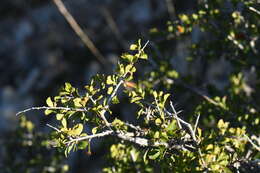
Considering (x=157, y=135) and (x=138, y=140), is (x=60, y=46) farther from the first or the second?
(x=157, y=135)

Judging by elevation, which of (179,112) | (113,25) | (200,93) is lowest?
(179,112)

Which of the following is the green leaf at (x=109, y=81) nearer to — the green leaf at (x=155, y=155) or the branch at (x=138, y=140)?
the branch at (x=138, y=140)

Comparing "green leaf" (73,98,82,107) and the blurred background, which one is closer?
"green leaf" (73,98,82,107)

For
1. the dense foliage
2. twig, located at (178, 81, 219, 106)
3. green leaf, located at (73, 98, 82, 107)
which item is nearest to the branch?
the dense foliage

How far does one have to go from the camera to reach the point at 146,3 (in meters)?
7.53

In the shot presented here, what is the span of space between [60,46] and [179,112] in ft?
20.2

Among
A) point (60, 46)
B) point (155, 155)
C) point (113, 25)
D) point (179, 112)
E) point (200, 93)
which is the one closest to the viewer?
point (155, 155)

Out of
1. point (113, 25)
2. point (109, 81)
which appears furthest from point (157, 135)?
point (113, 25)

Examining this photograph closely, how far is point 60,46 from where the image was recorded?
26.9 feet

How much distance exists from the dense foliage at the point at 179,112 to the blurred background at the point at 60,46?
3.02 m

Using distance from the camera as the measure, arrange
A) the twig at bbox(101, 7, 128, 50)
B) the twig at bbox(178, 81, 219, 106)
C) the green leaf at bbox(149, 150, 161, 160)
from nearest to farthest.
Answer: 1. the green leaf at bbox(149, 150, 161, 160)
2. the twig at bbox(178, 81, 219, 106)
3. the twig at bbox(101, 7, 128, 50)

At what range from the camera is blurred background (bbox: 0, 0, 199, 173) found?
7.15m

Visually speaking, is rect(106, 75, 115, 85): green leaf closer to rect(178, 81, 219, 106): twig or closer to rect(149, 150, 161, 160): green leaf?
rect(149, 150, 161, 160): green leaf

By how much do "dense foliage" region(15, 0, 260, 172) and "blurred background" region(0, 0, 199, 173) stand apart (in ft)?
9.92
